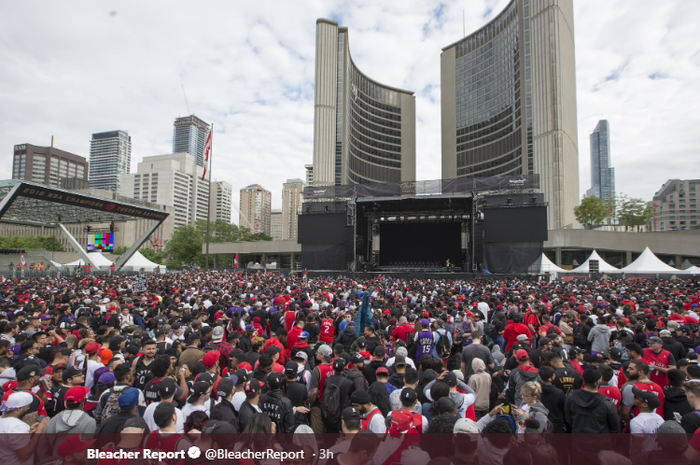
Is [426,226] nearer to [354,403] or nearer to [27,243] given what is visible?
[354,403]

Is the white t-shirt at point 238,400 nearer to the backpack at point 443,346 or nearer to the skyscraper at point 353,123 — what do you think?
the backpack at point 443,346

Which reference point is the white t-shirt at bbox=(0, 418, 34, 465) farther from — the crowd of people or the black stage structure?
the black stage structure

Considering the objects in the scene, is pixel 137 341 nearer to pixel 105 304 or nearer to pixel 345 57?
pixel 105 304

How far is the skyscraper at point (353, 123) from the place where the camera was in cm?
5919

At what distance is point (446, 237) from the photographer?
1516 inches

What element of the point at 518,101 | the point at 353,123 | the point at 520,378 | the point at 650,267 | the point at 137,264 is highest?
the point at 353,123

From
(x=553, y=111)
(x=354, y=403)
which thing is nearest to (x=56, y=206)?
(x=354, y=403)

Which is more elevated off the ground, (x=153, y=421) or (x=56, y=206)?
(x=56, y=206)

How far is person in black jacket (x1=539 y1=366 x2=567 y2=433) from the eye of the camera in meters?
3.95

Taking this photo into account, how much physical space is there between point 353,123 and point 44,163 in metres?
161

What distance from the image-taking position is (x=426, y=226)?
128 ft

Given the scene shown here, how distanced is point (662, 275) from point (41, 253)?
56.9 meters

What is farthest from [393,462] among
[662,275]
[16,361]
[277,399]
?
[662,275]

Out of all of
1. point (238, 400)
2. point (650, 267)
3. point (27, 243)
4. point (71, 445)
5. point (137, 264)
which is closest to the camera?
point (71, 445)
